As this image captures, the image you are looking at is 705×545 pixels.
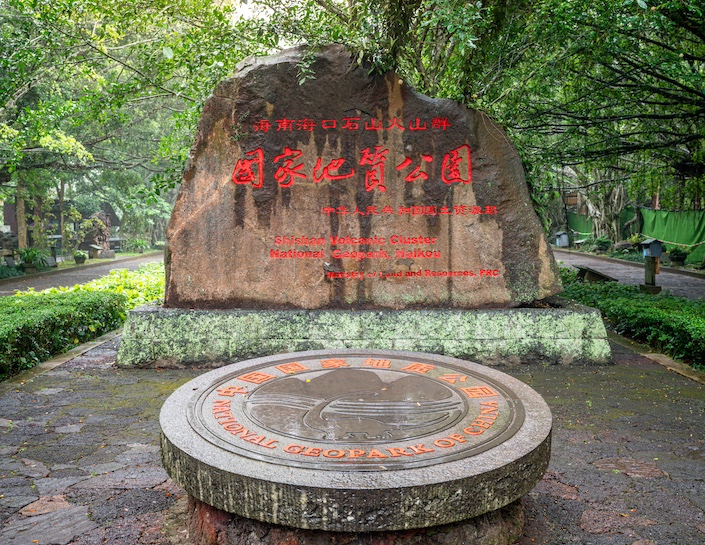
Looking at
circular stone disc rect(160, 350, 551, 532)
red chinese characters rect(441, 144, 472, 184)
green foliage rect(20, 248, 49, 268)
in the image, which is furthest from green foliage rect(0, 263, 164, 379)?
green foliage rect(20, 248, 49, 268)

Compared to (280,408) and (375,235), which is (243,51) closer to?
(375,235)

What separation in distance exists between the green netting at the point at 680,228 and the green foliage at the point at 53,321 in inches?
679

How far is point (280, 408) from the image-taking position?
3002 mm

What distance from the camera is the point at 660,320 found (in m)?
6.56

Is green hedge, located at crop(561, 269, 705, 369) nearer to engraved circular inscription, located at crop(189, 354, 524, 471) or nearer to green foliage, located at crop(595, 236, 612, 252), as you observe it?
engraved circular inscription, located at crop(189, 354, 524, 471)

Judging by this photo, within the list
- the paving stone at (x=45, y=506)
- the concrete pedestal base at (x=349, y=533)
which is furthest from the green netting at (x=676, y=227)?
the paving stone at (x=45, y=506)

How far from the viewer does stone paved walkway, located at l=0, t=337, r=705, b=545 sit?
Result: 114 inches

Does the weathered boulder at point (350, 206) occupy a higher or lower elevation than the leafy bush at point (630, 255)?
higher

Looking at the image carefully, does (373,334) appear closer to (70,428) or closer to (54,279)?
(70,428)

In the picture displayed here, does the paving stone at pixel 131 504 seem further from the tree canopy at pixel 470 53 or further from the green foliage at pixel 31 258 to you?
the green foliage at pixel 31 258

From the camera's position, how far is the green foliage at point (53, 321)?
5.63 meters

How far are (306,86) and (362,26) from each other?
817 millimetres

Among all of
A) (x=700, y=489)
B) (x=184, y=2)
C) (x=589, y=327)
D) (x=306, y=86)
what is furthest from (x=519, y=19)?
(x=700, y=489)

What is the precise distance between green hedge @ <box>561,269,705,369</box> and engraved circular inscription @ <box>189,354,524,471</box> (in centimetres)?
357
